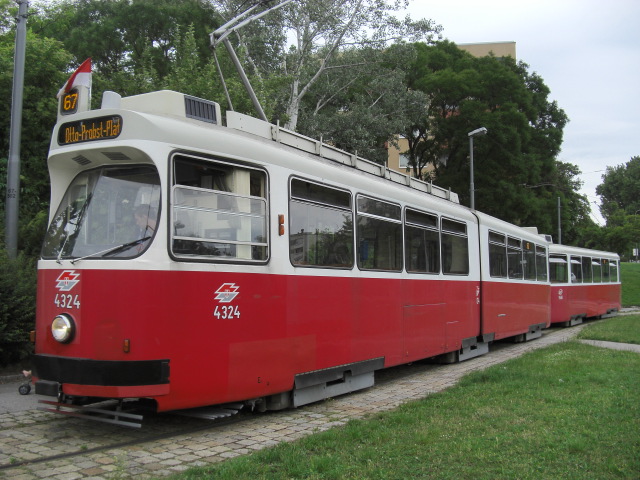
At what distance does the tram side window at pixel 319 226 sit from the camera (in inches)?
272

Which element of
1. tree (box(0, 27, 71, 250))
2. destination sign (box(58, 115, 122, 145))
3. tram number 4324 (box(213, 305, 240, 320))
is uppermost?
tree (box(0, 27, 71, 250))

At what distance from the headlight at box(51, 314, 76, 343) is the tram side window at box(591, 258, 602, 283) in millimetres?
23269

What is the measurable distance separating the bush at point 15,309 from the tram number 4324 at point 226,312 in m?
4.42

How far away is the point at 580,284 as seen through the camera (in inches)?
908

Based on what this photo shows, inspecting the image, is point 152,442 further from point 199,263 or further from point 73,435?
point 199,263

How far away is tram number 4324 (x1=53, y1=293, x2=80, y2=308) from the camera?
5.61 m

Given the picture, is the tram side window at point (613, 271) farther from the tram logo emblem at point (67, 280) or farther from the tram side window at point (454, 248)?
the tram logo emblem at point (67, 280)

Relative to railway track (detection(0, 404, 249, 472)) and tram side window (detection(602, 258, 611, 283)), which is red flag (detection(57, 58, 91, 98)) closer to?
railway track (detection(0, 404, 249, 472))

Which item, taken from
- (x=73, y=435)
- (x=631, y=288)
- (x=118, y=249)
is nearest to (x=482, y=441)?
(x=118, y=249)

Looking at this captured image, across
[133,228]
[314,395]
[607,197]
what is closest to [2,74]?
[133,228]

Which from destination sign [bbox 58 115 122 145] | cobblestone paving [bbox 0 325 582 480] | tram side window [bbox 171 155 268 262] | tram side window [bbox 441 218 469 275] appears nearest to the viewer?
cobblestone paving [bbox 0 325 582 480]

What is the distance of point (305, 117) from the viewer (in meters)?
23.5

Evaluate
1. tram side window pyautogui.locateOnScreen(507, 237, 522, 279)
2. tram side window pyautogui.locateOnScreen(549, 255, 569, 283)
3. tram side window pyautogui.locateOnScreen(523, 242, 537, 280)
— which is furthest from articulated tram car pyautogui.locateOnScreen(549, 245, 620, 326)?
tram side window pyautogui.locateOnScreen(507, 237, 522, 279)

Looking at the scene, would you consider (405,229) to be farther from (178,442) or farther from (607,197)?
(607,197)
